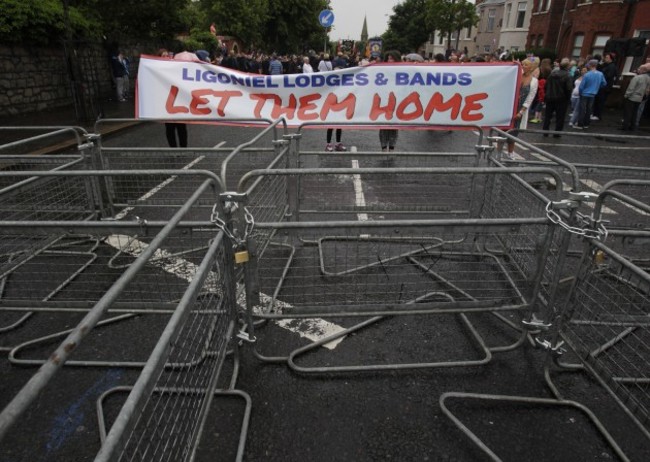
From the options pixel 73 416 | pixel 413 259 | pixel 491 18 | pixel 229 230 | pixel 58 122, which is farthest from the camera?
pixel 491 18

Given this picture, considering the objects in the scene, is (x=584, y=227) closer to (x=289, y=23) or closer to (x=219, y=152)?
(x=219, y=152)

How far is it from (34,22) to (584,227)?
15.4 metres

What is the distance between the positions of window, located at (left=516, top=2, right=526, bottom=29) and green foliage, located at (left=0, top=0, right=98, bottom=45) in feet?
140

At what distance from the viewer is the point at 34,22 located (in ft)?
41.1

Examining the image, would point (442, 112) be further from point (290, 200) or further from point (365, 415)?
point (365, 415)

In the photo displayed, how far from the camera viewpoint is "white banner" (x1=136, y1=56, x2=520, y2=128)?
5516 mm

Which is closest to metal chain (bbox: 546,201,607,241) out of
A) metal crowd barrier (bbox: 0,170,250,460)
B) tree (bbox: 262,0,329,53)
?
metal crowd barrier (bbox: 0,170,250,460)

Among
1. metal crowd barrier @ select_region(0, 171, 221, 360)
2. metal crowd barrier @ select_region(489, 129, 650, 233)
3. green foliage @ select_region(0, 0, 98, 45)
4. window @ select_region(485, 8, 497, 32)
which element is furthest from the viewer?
window @ select_region(485, 8, 497, 32)

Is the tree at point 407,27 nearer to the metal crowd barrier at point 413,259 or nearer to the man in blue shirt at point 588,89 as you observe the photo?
the man in blue shirt at point 588,89

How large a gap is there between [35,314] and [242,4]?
32419 millimetres

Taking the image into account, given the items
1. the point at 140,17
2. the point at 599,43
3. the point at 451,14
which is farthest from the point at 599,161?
the point at 451,14

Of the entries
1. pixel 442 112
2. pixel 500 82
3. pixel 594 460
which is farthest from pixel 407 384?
pixel 500 82

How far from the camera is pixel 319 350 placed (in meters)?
3.38

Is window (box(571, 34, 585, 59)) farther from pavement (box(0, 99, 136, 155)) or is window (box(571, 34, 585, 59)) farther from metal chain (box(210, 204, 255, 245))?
metal chain (box(210, 204, 255, 245))
